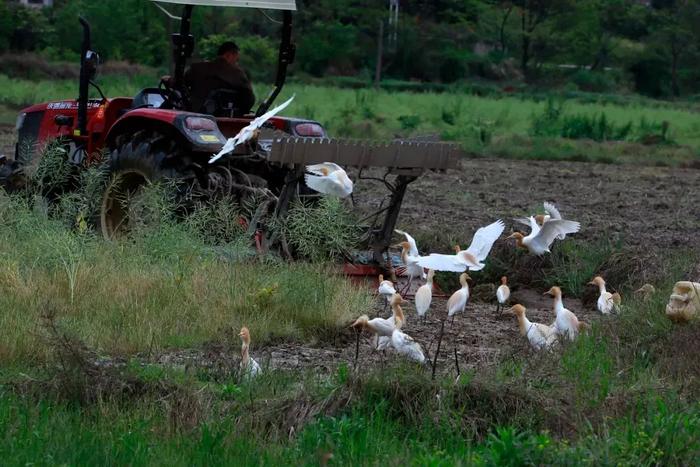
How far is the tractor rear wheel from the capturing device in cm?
974

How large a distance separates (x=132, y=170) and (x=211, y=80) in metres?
1.03

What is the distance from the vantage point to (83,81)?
10453 millimetres

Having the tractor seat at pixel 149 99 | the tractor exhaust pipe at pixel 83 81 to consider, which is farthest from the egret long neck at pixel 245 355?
the tractor seat at pixel 149 99

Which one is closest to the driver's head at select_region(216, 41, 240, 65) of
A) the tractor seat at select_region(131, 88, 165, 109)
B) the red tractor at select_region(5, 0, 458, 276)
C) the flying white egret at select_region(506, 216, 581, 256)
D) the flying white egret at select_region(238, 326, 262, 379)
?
the red tractor at select_region(5, 0, 458, 276)

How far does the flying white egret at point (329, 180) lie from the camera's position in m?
9.08

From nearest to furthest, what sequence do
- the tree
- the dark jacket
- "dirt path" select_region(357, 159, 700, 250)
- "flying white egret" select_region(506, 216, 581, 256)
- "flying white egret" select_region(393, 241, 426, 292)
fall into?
1. "flying white egret" select_region(393, 241, 426, 292)
2. "flying white egret" select_region(506, 216, 581, 256)
3. the dark jacket
4. "dirt path" select_region(357, 159, 700, 250)
5. the tree

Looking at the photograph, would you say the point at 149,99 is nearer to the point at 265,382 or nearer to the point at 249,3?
the point at 249,3

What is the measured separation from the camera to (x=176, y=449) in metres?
4.85

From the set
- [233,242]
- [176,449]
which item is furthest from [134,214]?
[176,449]

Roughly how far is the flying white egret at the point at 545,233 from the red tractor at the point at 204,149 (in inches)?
32.5

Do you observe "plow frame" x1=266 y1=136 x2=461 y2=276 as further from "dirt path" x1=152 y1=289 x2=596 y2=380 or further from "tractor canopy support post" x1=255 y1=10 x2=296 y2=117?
"tractor canopy support post" x1=255 y1=10 x2=296 y2=117

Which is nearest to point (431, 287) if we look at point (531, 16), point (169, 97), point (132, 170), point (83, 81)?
point (132, 170)

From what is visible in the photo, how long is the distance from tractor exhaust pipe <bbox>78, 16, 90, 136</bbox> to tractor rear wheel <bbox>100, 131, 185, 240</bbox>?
1.95 feet

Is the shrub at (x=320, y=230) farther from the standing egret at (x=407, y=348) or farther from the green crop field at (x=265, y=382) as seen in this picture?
the standing egret at (x=407, y=348)
